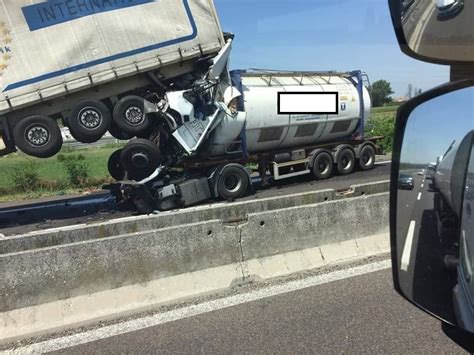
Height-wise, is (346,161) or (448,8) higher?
(448,8)

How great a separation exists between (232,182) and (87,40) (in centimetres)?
446

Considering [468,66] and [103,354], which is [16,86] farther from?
[468,66]

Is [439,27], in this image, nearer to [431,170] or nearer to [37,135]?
[431,170]

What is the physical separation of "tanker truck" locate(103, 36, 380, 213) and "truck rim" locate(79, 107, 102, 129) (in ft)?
2.68

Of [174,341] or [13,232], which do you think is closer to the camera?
[174,341]

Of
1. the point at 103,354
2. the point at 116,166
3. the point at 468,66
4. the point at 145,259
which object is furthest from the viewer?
the point at 116,166

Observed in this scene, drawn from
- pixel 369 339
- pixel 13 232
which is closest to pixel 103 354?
pixel 369 339

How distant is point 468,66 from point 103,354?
131 inches

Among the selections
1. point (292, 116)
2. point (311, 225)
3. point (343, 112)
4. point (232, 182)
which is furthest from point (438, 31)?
point (343, 112)

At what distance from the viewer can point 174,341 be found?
392cm

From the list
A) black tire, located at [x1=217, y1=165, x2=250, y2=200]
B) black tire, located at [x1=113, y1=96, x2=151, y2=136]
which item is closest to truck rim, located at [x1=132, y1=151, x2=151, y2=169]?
black tire, located at [x1=113, y1=96, x2=151, y2=136]

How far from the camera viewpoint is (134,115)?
11.3 meters

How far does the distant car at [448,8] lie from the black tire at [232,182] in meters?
10.9

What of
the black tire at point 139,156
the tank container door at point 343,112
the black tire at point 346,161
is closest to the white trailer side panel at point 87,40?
the black tire at point 139,156
